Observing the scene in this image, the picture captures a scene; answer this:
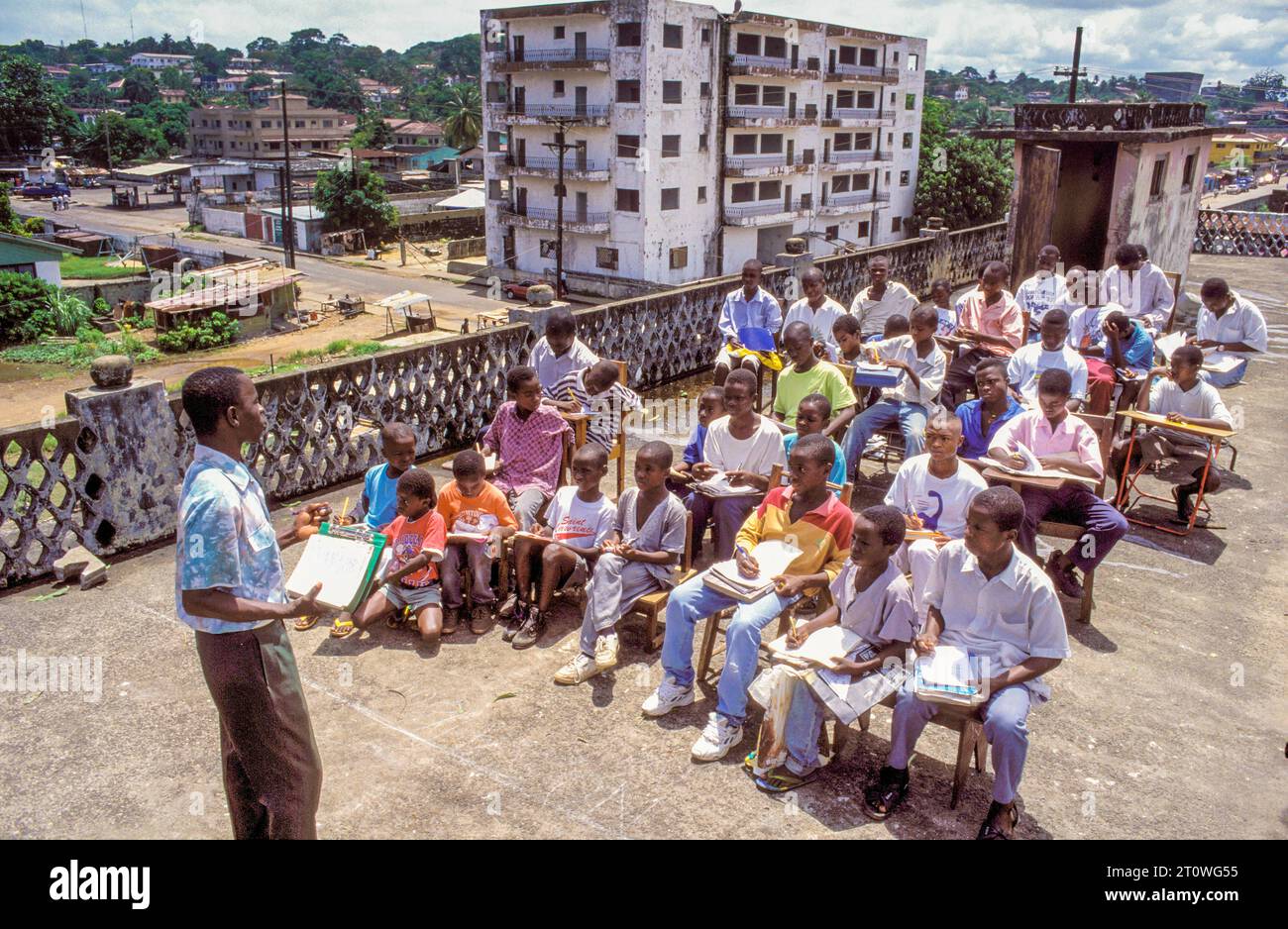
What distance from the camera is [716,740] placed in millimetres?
5223

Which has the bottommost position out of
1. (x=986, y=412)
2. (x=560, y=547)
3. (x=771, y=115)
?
(x=560, y=547)

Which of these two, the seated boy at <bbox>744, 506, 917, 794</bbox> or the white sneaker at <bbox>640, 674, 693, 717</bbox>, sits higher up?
the seated boy at <bbox>744, 506, 917, 794</bbox>

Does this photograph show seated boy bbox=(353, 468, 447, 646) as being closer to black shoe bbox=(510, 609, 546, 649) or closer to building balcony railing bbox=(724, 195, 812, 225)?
black shoe bbox=(510, 609, 546, 649)

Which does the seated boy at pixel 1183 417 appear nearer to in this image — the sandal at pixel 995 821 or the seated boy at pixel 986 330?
the seated boy at pixel 986 330

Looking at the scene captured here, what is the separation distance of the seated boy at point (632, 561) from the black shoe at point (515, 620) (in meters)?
0.59

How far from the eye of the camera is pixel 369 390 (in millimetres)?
9430

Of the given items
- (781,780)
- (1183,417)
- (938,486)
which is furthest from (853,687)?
(1183,417)

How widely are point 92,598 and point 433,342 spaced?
4.03 metres

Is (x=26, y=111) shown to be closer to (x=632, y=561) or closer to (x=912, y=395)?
(x=912, y=395)

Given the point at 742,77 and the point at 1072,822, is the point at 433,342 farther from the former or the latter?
the point at 742,77

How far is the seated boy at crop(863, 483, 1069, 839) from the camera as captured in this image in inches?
179

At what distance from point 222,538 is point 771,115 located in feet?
164

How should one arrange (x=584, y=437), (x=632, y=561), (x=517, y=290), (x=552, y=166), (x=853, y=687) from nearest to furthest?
(x=853, y=687)
(x=632, y=561)
(x=584, y=437)
(x=517, y=290)
(x=552, y=166)

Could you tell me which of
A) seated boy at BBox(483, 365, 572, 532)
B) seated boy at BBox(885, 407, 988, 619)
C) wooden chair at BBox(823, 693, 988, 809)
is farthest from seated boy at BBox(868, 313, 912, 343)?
wooden chair at BBox(823, 693, 988, 809)
